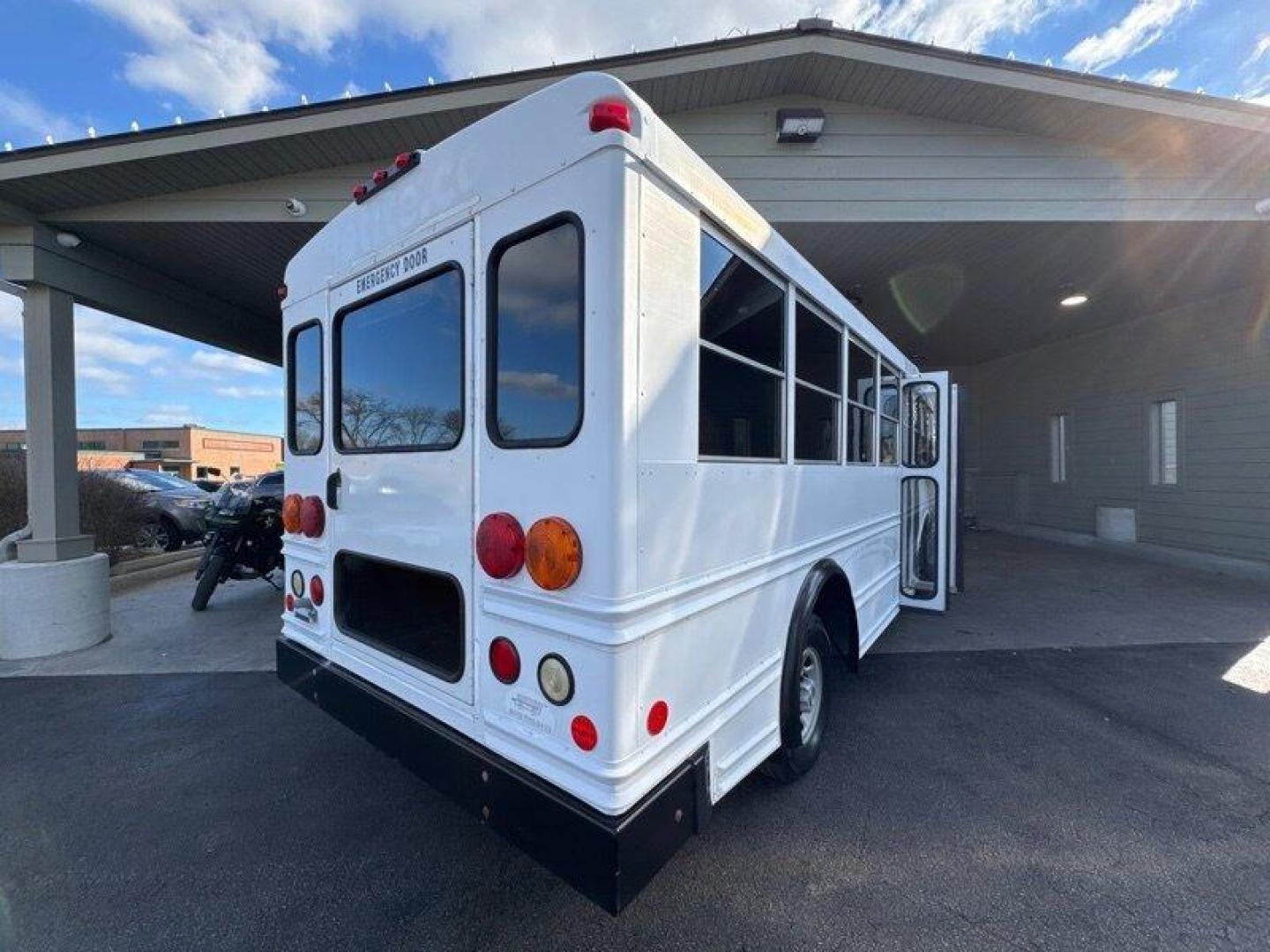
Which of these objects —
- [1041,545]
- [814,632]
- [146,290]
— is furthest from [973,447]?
[146,290]

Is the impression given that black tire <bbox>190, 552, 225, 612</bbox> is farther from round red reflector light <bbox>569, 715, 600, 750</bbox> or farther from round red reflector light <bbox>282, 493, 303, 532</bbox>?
round red reflector light <bbox>569, 715, 600, 750</bbox>

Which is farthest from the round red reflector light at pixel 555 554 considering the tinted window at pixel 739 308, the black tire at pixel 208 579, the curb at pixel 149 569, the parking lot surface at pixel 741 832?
the curb at pixel 149 569

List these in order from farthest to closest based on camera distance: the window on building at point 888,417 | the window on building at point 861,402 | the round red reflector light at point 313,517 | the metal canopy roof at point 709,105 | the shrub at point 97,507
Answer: the shrub at point 97,507 < the metal canopy roof at point 709,105 < the window on building at point 888,417 < the window on building at point 861,402 < the round red reflector light at point 313,517

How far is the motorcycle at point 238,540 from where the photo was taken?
5.81 m

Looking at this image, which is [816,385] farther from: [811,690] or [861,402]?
[811,690]

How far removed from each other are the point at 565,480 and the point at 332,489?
147 cm

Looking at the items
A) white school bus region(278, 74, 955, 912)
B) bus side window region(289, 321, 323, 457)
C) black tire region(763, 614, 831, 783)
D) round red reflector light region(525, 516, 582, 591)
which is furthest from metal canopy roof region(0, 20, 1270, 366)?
round red reflector light region(525, 516, 582, 591)

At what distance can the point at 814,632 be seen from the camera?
2803 mm

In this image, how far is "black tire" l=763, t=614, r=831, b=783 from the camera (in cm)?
240

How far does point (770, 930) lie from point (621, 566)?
56.0 inches

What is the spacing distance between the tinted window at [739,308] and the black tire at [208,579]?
6.10m

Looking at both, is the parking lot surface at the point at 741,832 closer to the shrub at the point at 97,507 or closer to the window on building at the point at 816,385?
the window on building at the point at 816,385

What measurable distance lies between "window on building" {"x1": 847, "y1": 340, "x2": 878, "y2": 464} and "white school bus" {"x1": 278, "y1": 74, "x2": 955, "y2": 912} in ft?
1.35

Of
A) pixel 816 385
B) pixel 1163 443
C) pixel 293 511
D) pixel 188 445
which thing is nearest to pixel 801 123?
pixel 816 385
